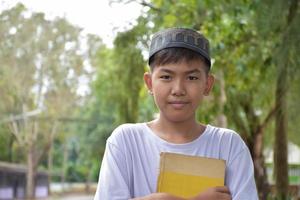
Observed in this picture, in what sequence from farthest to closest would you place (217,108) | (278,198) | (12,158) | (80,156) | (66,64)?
(80,156) < (12,158) < (66,64) < (217,108) < (278,198)

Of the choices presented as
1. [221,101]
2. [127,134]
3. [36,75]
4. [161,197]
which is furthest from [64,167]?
[161,197]

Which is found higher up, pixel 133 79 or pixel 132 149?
pixel 133 79

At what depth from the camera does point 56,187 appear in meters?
31.9

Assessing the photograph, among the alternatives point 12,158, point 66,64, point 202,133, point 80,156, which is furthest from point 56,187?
point 202,133

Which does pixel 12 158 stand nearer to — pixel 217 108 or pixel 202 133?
pixel 217 108

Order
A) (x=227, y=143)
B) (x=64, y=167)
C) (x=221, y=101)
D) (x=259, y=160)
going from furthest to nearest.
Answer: (x=64, y=167)
(x=259, y=160)
(x=221, y=101)
(x=227, y=143)

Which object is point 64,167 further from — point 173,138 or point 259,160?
point 173,138

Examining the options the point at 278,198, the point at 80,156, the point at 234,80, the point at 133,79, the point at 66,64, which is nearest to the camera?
the point at 278,198

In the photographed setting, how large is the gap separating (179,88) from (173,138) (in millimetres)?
102

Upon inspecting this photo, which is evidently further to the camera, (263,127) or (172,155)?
(263,127)

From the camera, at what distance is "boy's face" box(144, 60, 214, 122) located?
1.18 metres

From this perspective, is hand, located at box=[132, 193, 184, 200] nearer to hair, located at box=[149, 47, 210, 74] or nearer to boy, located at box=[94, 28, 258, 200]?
boy, located at box=[94, 28, 258, 200]

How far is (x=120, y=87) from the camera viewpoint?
791cm

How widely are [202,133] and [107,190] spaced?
0.22m
